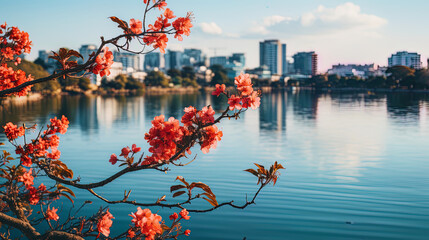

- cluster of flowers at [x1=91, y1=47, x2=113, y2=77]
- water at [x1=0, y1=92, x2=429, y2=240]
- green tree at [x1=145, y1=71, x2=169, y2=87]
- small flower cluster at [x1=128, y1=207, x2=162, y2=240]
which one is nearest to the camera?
small flower cluster at [x1=128, y1=207, x2=162, y2=240]

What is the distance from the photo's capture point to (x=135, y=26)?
4168mm

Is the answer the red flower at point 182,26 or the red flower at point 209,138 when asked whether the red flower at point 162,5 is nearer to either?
the red flower at point 182,26

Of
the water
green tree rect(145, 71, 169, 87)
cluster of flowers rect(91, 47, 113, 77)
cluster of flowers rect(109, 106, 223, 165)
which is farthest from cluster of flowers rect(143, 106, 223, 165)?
green tree rect(145, 71, 169, 87)

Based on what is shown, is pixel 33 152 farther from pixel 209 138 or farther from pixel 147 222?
pixel 209 138

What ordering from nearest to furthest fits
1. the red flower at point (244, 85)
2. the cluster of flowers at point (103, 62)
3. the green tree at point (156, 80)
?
the red flower at point (244, 85) < the cluster of flowers at point (103, 62) < the green tree at point (156, 80)

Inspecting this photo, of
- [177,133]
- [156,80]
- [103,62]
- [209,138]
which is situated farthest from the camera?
[156,80]

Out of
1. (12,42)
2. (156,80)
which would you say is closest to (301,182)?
(12,42)

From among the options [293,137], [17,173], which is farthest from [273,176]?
[293,137]

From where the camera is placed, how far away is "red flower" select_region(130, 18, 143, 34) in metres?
4.14

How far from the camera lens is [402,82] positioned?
124562 millimetres

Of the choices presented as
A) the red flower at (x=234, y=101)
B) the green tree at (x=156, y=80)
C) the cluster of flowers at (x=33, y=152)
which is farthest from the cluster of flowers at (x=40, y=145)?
the green tree at (x=156, y=80)

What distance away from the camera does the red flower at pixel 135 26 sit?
4.14 metres

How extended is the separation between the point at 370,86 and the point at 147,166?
15263cm

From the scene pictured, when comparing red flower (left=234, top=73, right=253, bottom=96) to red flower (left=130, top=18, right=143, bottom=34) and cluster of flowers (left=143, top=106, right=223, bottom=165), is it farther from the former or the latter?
red flower (left=130, top=18, right=143, bottom=34)
